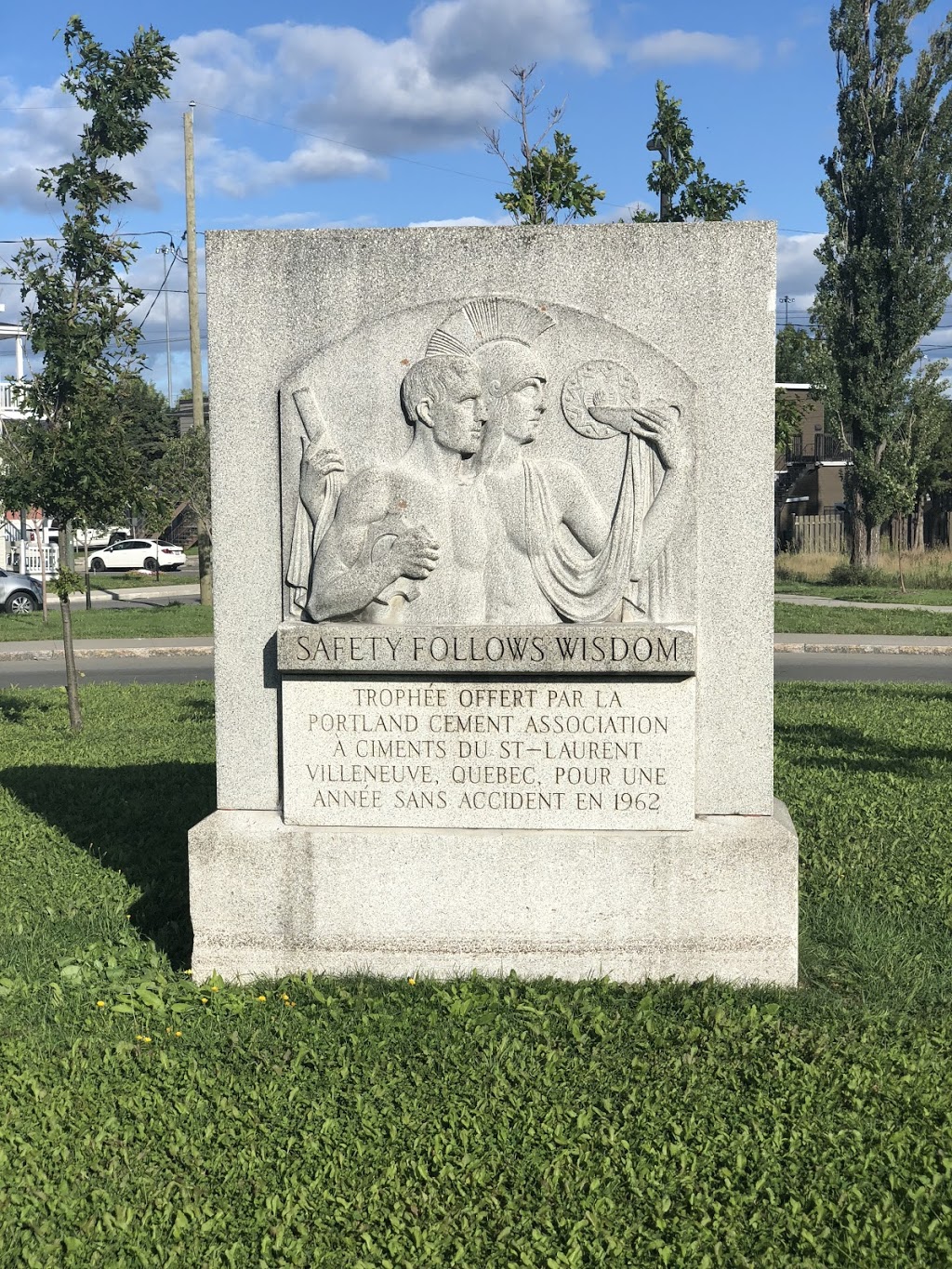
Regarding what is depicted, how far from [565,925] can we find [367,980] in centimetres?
76

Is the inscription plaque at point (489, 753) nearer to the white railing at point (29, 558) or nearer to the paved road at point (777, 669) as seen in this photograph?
the paved road at point (777, 669)

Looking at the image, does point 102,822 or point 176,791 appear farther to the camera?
point 176,791

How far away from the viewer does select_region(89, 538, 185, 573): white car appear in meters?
41.1

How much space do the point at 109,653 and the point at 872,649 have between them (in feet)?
32.8

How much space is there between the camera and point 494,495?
15.1 feet

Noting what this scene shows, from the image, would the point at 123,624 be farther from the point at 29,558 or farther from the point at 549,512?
the point at 29,558

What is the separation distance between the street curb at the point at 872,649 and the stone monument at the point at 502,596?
462 inches

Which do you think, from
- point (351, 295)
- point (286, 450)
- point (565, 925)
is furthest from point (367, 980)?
point (351, 295)

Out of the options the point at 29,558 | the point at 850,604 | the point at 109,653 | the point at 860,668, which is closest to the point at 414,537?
the point at 860,668

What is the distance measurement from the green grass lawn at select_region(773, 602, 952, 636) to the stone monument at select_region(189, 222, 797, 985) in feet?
43.1

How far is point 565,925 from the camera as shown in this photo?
459 cm

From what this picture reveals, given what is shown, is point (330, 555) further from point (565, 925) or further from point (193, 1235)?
point (193, 1235)

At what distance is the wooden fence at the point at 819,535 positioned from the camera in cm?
3350

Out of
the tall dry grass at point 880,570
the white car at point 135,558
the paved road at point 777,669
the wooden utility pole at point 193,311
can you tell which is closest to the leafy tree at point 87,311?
the paved road at point 777,669
